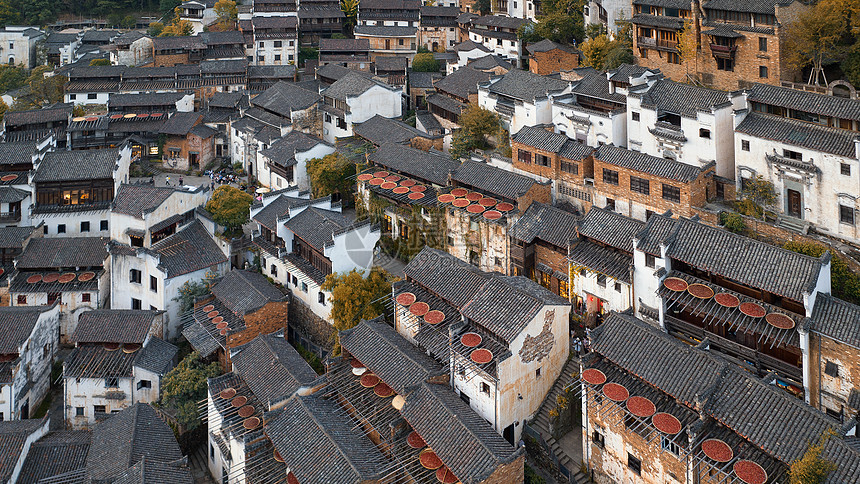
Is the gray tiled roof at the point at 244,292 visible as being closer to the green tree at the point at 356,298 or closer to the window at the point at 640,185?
the green tree at the point at 356,298

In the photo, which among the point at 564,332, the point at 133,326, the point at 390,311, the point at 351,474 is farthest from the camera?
the point at 133,326

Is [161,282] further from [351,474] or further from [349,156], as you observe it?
[351,474]

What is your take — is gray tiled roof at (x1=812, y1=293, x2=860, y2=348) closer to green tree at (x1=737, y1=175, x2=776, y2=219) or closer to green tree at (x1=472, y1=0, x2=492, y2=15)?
green tree at (x1=737, y1=175, x2=776, y2=219)

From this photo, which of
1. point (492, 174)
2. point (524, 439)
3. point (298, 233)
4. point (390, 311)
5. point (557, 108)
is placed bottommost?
point (524, 439)

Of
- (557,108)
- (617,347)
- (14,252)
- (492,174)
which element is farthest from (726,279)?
(14,252)

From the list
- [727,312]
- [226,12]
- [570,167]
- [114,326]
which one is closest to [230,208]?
[114,326]

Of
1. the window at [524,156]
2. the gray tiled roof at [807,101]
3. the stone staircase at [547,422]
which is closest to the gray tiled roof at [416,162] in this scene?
the window at [524,156]
